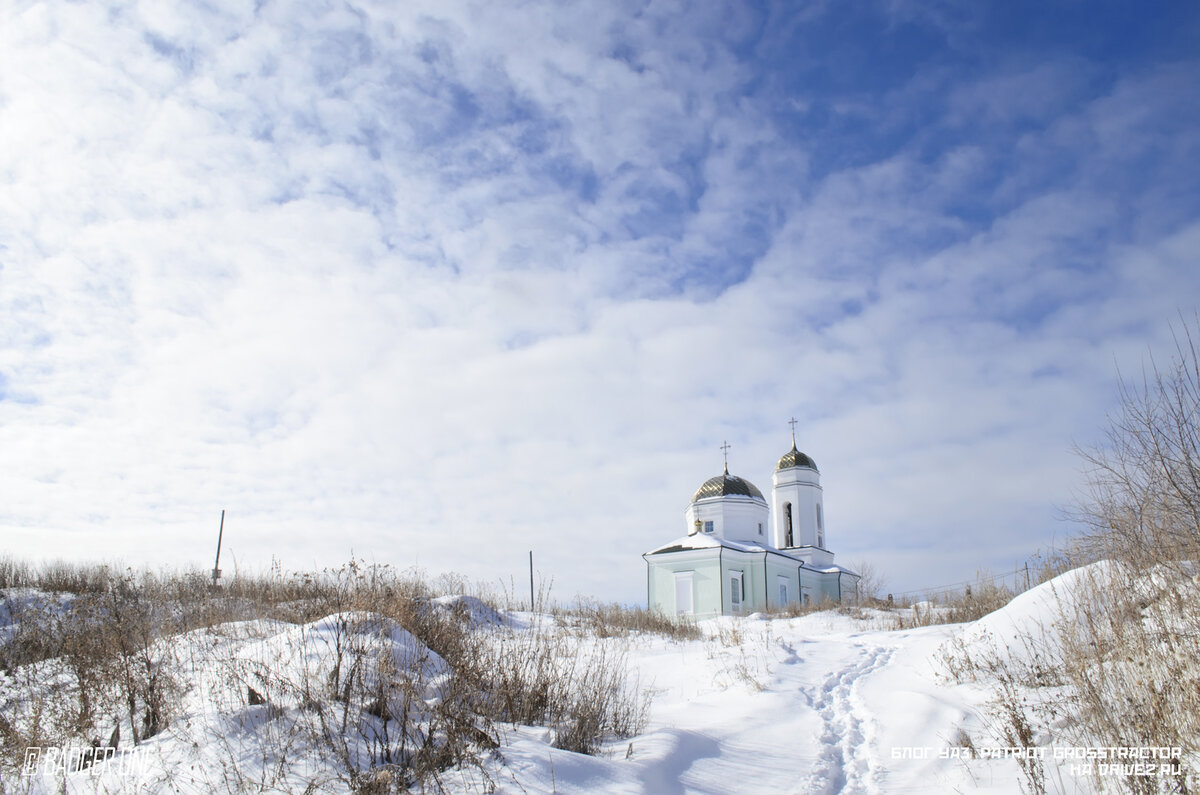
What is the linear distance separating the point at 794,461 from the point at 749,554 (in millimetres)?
7798

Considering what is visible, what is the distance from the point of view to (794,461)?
39.2 m

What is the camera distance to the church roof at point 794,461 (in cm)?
3909

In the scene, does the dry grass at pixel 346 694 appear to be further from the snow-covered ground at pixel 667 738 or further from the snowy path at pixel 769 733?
the snowy path at pixel 769 733

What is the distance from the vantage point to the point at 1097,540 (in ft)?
28.1

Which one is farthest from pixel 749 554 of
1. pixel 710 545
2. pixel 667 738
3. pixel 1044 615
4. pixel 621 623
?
pixel 667 738

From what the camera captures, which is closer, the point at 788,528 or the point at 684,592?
the point at 684,592

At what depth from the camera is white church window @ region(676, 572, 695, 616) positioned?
32.3 meters

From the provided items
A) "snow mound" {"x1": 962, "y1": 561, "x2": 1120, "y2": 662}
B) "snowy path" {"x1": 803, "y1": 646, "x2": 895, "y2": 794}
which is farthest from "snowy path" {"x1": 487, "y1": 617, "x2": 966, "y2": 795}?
"snow mound" {"x1": 962, "y1": 561, "x2": 1120, "y2": 662}

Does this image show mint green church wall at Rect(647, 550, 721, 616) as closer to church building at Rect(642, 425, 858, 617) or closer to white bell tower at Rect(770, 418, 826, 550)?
church building at Rect(642, 425, 858, 617)

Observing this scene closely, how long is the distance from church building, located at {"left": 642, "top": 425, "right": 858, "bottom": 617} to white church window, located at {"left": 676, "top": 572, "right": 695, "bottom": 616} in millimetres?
44

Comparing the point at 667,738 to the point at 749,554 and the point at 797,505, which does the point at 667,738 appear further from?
the point at 797,505

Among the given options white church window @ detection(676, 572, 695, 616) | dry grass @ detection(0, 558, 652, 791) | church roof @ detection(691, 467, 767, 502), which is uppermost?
church roof @ detection(691, 467, 767, 502)

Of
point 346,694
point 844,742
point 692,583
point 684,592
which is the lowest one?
point 684,592

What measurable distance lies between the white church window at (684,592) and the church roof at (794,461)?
32.7 ft
